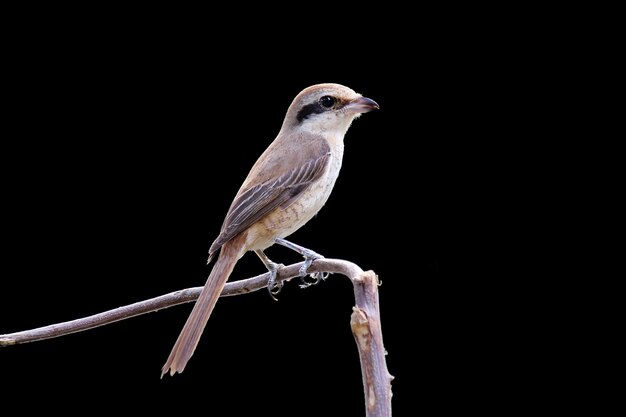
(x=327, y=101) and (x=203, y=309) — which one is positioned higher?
(x=327, y=101)

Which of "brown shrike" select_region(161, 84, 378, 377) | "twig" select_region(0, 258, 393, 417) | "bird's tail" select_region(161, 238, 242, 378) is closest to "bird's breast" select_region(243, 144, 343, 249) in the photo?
"brown shrike" select_region(161, 84, 378, 377)

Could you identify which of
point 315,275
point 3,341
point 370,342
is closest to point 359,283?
point 370,342

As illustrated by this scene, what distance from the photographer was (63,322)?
13.5ft

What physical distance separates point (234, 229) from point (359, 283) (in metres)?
1.11

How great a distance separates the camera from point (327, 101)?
14.9 feet

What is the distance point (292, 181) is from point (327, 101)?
1.72ft

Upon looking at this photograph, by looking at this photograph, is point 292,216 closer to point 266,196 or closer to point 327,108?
point 266,196

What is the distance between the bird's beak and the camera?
439 cm

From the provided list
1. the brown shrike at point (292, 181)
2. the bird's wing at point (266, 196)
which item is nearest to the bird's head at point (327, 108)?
the brown shrike at point (292, 181)

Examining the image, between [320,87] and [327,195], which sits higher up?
[320,87]

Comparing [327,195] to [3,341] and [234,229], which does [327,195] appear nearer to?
[234,229]

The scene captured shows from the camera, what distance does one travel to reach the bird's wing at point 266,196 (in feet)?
14.0

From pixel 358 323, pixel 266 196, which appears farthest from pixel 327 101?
pixel 358 323

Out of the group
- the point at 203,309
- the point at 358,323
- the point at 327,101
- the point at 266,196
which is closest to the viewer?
the point at 358,323
